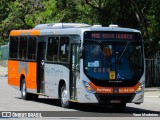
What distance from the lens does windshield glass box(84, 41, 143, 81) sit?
19.0 meters

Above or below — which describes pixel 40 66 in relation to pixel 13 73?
above

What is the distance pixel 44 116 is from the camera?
16.8m

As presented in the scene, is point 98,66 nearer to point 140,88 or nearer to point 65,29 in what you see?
point 140,88

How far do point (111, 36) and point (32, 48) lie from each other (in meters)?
5.47

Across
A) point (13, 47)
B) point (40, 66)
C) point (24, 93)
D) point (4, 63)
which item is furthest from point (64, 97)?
point (4, 63)

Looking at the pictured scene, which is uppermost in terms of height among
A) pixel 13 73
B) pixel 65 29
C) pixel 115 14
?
pixel 115 14

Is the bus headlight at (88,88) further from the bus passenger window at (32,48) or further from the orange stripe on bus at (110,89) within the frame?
the bus passenger window at (32,48)

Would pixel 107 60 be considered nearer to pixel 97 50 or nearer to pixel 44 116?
pixel 97 50

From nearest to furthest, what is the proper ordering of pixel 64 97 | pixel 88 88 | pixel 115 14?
1. pixel 88 88
2. pixel 64 97
3. pixel 115 14

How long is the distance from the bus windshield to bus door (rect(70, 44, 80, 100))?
51 cm

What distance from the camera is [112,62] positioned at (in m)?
19.1

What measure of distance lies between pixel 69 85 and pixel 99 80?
1439mm

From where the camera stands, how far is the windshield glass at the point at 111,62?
62.2ft

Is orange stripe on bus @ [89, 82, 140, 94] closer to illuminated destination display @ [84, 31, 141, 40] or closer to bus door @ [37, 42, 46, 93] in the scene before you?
illuminated destination display @ [84, 31, 141, 40]
